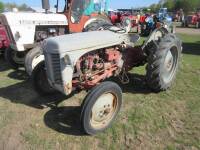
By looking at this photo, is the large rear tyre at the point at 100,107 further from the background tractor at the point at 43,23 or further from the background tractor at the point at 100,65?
the background tractor at the point at 43,23

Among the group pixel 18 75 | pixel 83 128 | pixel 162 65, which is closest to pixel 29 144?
pixel 83 128

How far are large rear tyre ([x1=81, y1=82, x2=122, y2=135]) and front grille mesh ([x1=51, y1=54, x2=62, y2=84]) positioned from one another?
635 millimetres

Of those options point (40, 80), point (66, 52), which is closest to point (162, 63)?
point (66, 52)

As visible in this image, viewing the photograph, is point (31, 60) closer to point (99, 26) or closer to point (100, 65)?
point (99, 26)

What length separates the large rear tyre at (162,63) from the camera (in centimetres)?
524

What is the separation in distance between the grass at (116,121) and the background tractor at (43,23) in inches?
60.5

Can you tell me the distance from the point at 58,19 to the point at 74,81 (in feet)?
12.6

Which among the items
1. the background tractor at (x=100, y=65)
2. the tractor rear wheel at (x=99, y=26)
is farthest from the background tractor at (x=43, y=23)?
the background tractor at (x=100, y=65)

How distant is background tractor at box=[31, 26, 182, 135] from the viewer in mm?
4234

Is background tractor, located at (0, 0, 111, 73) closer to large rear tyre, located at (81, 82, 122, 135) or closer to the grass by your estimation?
the grass

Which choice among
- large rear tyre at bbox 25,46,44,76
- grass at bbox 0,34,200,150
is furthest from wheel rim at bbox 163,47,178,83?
large rear tyre at bbox 25,46,44,76

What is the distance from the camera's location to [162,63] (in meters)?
5.32

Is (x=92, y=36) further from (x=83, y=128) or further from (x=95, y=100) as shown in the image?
(x=83, y=128)

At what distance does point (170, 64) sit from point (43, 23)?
369cm
